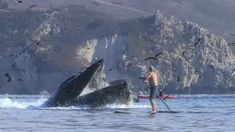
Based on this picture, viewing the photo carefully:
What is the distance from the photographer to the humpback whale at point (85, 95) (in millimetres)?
47406

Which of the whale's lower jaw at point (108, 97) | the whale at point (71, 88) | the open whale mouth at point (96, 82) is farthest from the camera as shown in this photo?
the open whale mouth at point (96, 82)

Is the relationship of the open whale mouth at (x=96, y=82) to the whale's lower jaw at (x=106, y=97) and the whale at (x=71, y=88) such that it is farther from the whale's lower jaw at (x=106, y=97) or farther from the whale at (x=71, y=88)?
the whale's lower jaw at (x=106, y=97)

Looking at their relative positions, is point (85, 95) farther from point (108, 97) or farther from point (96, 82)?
point (108, 97)

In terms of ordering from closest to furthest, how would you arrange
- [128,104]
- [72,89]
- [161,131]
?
[161,131]
[72,89]
[128,104]

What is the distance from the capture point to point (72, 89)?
4728cm

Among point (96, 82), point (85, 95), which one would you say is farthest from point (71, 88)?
point (96, 82)

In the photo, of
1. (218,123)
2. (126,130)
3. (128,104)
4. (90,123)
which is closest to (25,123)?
(90,123)

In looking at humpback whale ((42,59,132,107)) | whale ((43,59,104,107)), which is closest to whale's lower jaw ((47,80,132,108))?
humpback whale ((42,59,132,107))

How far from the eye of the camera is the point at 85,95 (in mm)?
47750

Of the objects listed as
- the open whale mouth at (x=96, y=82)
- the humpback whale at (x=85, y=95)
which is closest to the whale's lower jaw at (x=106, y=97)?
the humpback whale at (x=85, y=95)

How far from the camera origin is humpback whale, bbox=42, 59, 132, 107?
4741 cm

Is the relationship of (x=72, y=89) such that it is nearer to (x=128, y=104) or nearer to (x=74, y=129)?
(x=128, y=104)

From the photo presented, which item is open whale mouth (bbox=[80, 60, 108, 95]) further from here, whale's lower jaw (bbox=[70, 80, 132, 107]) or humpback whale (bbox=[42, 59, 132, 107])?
whale's lower jaw (bbox=[70, 80, 132, 107])

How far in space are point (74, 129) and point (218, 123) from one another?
6441 millimetres
